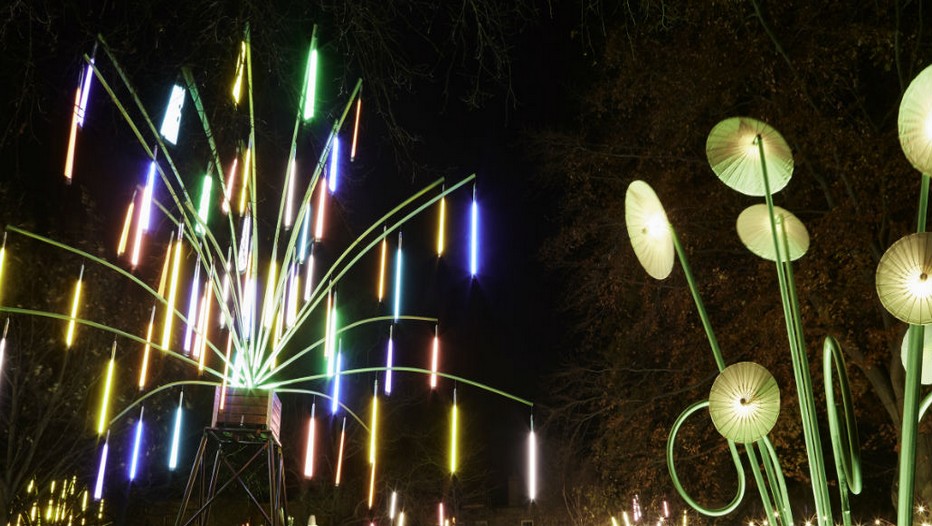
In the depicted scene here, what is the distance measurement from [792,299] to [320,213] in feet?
10.5

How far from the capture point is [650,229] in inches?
189

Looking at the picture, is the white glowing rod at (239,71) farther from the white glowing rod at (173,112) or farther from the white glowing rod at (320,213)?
the white glowing rod at (320,213)

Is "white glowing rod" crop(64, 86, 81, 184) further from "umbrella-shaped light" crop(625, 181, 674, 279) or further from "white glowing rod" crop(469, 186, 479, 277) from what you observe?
"umbrella-shaped light" crop(625, 181, 674, 279)

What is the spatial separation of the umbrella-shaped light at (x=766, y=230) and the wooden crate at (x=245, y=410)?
324 cm

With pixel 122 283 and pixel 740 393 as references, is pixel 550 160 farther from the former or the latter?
pixel 740 393

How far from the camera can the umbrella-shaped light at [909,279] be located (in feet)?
11.7

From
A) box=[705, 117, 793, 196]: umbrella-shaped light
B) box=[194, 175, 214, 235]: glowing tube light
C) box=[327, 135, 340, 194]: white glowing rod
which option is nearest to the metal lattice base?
box=[194, 175, 214, 235]: glowing tube light

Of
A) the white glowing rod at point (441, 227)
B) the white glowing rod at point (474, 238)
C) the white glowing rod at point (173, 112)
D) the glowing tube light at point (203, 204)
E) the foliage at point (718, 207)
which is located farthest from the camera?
the foliage at point (718, 207)

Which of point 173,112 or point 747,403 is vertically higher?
point 173,112

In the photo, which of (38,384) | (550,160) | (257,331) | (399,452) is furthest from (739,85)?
(399,452)

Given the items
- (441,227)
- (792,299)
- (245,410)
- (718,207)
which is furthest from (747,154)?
(718,207)

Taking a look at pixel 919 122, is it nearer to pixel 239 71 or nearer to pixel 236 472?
pixel 239 71

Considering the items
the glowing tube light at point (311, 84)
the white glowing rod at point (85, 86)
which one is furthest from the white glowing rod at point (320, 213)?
the white glowing rod at point (85, 86)

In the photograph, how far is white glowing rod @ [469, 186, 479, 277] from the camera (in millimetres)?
5934
